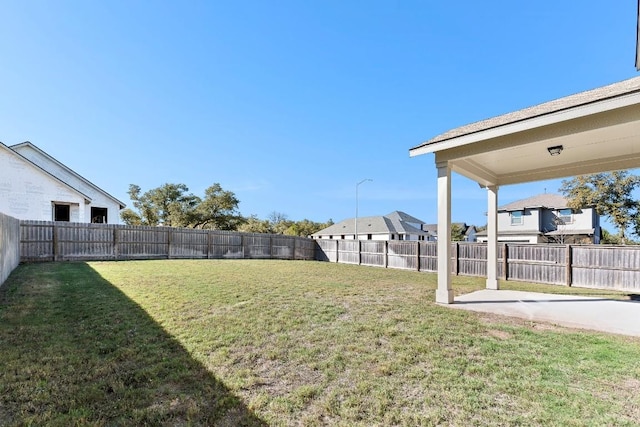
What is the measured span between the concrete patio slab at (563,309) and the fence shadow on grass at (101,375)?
16.3 ft

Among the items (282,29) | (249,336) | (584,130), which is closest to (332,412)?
(249,336)

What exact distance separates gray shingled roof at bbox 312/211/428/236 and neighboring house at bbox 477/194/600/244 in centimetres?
1185

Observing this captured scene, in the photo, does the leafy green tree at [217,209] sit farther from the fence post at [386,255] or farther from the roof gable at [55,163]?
the fence post at [386,255]

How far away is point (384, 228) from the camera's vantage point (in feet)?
119

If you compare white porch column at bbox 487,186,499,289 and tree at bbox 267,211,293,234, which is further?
tree at bbox 267,211,293,234

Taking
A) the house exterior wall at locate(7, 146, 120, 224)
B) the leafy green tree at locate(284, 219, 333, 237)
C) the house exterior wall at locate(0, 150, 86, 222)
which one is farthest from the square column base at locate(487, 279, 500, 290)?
the leafy green tree at locate(284, 219, 333, 237)

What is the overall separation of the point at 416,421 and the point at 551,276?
36.2ft

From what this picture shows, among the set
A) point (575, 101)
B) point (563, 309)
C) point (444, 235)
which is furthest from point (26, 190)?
point (563, 309)

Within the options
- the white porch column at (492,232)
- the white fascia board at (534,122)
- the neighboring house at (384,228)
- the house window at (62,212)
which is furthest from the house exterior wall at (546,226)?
the house window at (62,212)

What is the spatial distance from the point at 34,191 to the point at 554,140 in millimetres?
21914

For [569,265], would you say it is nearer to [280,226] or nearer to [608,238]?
[608,238]

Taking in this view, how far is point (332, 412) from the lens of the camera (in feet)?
7.56

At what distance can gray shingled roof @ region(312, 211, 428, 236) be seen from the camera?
36438 mm

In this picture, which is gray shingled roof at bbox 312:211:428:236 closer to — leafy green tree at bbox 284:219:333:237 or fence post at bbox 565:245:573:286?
leafy green tree at bbox 284:219:333:237
